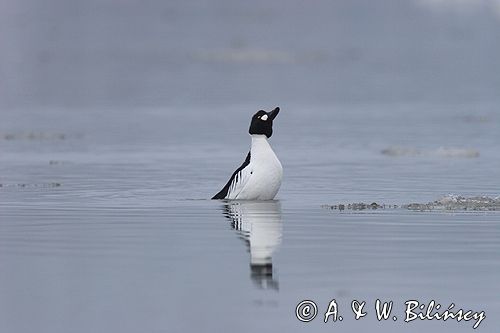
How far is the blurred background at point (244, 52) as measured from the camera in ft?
135

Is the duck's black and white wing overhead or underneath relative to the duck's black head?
underneath

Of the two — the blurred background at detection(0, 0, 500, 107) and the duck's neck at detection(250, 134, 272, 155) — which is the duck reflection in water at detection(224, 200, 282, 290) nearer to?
the duck's neck at detection(250, 134, 272, 155)

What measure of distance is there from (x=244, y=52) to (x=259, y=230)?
56529 millimetres

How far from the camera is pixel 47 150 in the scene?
23.8 m

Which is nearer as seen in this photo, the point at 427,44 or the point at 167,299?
the point at 167,299

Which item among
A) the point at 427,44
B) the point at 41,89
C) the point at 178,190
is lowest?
the point at 178,190

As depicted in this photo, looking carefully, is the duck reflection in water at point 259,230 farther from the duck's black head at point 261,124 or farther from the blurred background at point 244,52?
the blurred background at point 244,52

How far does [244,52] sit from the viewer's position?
2753 inches

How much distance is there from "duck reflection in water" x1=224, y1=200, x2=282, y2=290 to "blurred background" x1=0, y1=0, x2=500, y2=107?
2106 cm

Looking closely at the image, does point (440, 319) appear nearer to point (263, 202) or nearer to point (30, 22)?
point (263, 202)

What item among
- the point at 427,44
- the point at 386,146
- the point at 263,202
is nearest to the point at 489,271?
the point at 263,202

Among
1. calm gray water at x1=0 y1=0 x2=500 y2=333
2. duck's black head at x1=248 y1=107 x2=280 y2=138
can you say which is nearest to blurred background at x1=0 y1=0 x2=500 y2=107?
calm gray water at x1=0 y1=0 x2=500 y2=333

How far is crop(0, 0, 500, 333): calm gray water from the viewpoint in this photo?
1030 cm

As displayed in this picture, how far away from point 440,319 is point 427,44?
2812 inches
